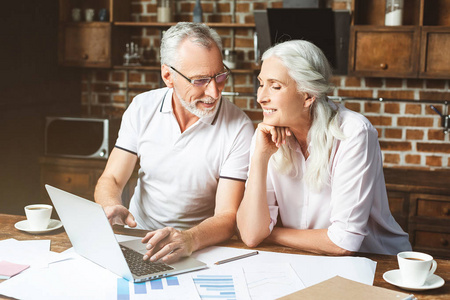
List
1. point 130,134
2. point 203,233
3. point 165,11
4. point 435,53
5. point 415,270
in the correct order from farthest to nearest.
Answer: point 165,11, point 435,53, point 130,134, point 203,233, point 415,270

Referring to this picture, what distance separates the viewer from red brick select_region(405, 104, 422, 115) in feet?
11.4

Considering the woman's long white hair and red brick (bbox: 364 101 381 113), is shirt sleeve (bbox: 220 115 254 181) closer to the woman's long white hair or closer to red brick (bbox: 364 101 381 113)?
the woman's long white hair

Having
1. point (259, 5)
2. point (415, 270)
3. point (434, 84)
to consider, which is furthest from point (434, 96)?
point (415, 270)

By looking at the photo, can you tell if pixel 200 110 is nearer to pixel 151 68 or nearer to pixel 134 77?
pixel 151 68

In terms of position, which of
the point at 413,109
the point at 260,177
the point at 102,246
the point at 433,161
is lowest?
the point at 433,161

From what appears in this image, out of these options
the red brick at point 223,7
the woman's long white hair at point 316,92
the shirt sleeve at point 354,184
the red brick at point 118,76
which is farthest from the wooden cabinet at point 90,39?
the shirt sleeve at point 354,184

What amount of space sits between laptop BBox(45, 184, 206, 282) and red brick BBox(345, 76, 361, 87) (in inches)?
91.5

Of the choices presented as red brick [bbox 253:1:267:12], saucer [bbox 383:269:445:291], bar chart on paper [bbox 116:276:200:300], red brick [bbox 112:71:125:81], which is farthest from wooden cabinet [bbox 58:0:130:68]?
saucer [bbox 383:269:445:291]

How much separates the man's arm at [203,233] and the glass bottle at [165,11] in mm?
1957

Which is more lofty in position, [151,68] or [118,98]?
[151,68]

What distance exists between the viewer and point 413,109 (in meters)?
3.48

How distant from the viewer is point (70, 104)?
3.96m

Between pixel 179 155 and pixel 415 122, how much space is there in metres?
1.94

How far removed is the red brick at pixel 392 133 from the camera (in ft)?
11.5
